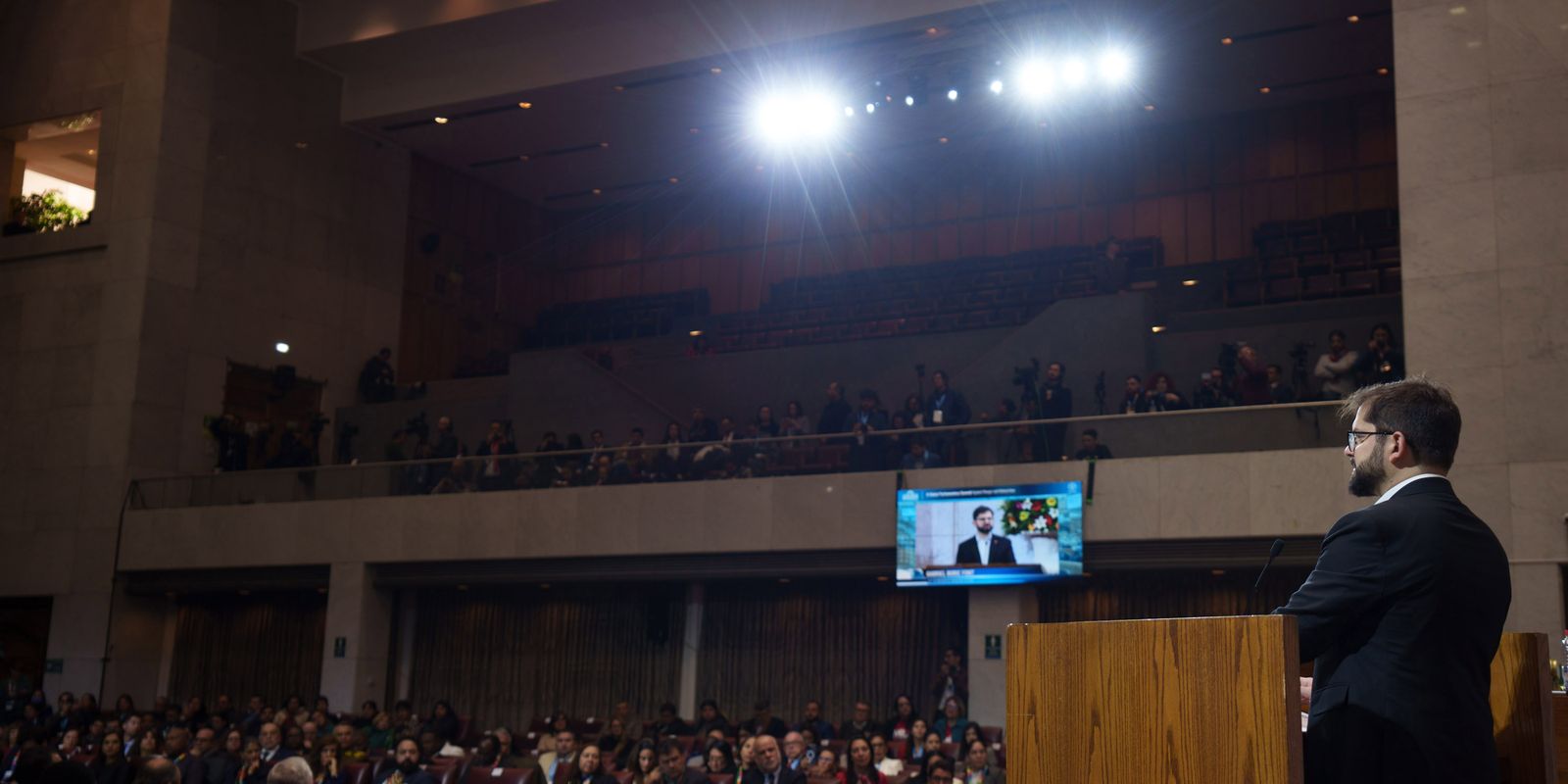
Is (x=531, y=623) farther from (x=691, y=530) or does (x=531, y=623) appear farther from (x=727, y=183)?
(x=727, y=183)

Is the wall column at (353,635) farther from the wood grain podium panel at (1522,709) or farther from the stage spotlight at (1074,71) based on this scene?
the wood grain podium panel at (1522,709)

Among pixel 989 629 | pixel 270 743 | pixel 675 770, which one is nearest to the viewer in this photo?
pixel 675 770

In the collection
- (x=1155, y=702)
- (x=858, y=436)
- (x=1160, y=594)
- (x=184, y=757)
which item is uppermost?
(x=858, y=436)

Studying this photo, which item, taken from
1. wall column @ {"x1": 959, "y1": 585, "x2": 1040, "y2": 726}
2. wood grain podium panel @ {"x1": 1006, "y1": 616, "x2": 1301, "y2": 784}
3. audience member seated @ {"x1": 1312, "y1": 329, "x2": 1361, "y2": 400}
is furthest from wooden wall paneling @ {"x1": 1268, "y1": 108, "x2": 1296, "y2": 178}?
wood grain podium panel @ {"x1": 1006, "y1": 616, "x2": 1301, "y2": 784}

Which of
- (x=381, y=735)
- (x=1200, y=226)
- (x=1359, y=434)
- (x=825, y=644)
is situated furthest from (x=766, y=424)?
(x=1359, y=434)

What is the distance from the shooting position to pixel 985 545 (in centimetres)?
1501

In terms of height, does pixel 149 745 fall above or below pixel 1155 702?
below

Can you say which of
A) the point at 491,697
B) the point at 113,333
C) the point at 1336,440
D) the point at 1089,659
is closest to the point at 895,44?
the point at 1336,440

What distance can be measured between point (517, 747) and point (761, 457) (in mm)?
3981

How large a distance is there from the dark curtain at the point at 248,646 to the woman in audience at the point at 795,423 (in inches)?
283

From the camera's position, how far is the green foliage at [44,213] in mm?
21641

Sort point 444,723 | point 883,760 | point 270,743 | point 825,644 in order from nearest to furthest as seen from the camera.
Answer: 1. point 883,760
2. point 270,743
3. point 444,723
4. point 825,644

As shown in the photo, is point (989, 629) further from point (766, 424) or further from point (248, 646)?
point (248, 646)

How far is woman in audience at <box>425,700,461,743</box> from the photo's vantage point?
55.5 ft
